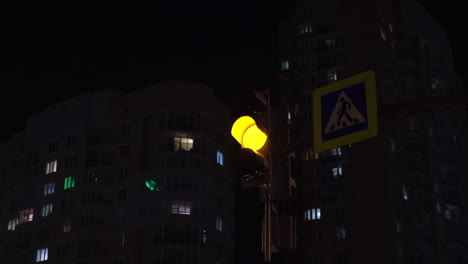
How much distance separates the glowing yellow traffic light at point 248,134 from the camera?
31.2 feet

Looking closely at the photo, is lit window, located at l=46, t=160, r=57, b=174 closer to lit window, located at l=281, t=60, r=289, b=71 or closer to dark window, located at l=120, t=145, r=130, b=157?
dark window, located at l=120, t=145, r=130, b=157

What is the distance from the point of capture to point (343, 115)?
376 inches

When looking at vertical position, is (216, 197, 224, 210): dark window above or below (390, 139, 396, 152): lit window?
below

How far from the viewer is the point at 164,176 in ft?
320

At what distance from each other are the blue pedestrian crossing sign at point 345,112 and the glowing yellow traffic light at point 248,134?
67 centimetres

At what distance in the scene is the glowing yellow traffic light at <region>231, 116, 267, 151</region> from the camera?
9500 mm

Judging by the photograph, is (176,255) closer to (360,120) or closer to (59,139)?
(59,139)

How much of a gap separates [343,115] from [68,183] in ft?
327

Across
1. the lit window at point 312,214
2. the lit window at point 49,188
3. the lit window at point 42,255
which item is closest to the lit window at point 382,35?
the lit window at point 312,214

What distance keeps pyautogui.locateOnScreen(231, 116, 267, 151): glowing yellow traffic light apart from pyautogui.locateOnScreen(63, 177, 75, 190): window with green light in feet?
324

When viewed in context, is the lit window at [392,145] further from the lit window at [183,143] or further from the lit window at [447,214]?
the lit window at [183,143]

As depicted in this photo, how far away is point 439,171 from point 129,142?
42870mm

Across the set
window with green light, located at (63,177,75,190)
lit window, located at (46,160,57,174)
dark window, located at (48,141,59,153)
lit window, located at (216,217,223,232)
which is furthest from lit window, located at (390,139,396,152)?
dark window, located at (48,141,59,153)

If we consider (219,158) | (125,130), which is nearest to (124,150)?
(125,130)
